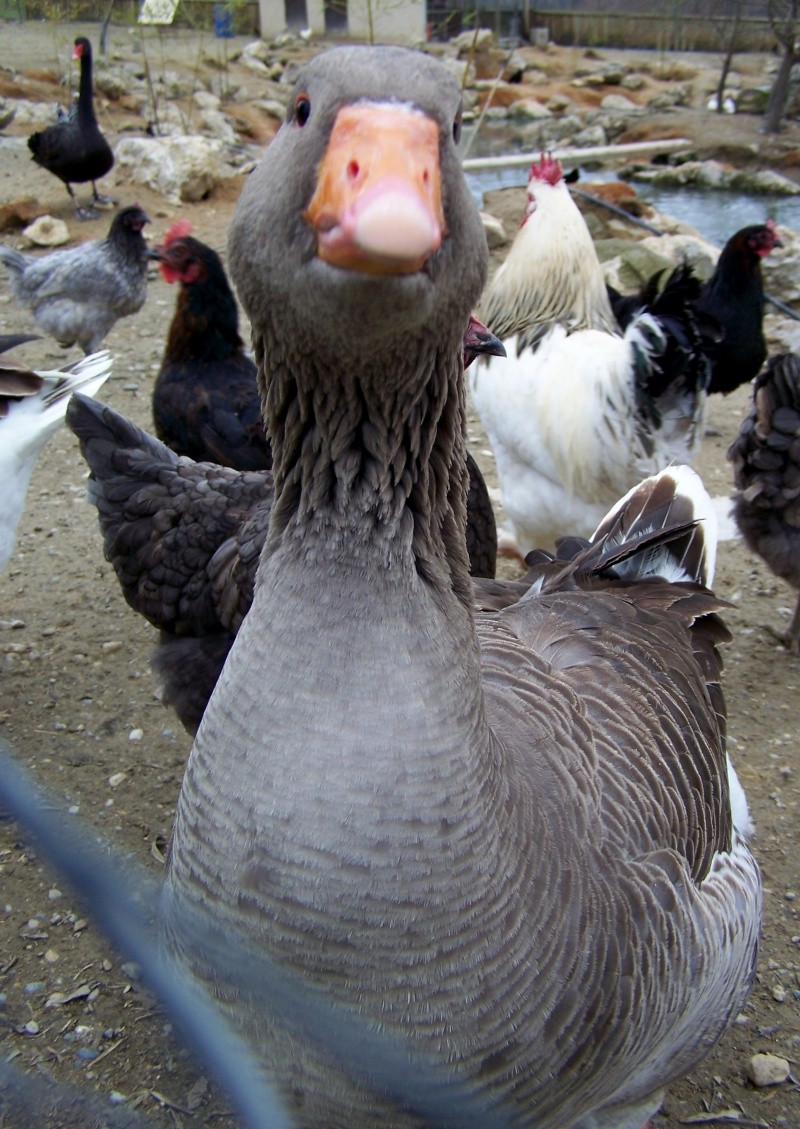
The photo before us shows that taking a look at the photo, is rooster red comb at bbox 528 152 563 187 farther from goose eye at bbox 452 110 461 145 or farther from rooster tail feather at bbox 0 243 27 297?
goose eye at bbox 452 110 461 145

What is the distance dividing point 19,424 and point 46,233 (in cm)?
753

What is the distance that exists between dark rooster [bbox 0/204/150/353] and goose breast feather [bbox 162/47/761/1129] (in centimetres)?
659

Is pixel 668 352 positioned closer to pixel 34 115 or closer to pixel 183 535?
pixel 183 535

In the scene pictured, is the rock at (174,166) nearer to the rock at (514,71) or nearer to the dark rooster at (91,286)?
the dark rooster at (91,286)

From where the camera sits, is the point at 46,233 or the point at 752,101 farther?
the point at 752,101

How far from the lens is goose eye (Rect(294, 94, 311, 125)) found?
62.4 inches

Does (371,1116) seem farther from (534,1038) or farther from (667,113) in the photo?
(667,113)

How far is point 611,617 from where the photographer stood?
2.83 metres

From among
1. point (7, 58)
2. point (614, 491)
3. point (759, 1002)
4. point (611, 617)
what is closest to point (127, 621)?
point (614, 491)

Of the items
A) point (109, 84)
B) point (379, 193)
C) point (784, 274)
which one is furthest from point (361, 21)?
point (379, 193)

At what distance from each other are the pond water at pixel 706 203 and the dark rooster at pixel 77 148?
15.9ft

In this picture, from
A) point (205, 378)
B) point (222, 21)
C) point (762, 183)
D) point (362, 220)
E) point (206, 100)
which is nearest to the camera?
point (362, 220)

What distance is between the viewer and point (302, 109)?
1605mm

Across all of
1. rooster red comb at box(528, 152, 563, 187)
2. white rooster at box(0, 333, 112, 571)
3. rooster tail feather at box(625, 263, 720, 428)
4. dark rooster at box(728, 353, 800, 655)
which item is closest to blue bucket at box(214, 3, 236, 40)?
rooster red comb at box(528, 152, 563, 187)
